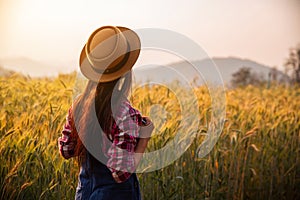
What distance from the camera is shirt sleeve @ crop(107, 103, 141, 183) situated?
60.6 inches

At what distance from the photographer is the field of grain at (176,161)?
237 centimetres

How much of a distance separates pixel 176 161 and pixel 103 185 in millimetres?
1014

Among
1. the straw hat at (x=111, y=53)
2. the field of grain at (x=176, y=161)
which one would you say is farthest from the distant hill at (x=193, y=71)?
the straw hat at (x=111, y=53)

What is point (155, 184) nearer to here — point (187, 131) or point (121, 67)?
point (187, 131)

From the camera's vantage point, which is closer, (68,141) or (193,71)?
(68,141)

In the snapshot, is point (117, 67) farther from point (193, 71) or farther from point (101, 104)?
point (193, 71)

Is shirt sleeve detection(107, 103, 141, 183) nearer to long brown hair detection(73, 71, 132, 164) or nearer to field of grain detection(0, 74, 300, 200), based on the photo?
long brown hair detection(73, 71, 132, 164)

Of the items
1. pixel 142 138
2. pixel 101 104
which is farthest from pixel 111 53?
pixel 142 138

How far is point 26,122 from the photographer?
7.74ft

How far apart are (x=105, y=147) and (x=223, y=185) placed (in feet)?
4.44

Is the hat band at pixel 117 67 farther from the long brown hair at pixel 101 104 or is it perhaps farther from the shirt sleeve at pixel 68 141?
the shirt sleeve at pixel 68 141

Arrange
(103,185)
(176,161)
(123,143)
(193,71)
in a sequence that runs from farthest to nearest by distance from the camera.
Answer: (193,71), (176,161), (103,185), (123,143)

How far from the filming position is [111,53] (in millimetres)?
1604

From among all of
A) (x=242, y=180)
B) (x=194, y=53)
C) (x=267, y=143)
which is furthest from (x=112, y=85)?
(x=267, y=143)
